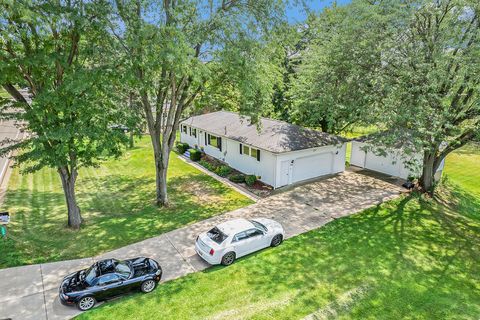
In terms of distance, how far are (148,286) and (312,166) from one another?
45.8 feet

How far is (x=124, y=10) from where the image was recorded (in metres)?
12.3

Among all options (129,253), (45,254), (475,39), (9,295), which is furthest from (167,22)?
(475,39)

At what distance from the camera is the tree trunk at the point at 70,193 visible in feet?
46.7

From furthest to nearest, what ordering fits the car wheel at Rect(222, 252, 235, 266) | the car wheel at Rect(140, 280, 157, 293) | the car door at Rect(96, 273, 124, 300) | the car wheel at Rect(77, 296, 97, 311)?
the car wheel at Rect(222, 252, 235, 266), the car wheel at Rect(140, 280, 157, 293), the car door at Rect(96, 273, 124, 300), the car wheel at Rect(77, 296, 97, 311)

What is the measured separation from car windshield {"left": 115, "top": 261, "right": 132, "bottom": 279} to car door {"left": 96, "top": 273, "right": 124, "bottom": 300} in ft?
0.53

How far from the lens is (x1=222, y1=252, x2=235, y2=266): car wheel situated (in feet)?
38.3

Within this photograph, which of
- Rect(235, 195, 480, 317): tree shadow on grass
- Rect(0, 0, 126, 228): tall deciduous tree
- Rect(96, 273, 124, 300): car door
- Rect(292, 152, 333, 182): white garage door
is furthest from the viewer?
Rect(292, 152, 333, 182): white garage door

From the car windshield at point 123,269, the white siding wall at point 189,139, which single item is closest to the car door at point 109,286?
the car windshield at point 123,269

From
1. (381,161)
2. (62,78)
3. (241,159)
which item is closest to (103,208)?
(62,78)

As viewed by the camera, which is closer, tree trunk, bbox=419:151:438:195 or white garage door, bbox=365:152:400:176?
tree trunk, bbox=419:151:438:195

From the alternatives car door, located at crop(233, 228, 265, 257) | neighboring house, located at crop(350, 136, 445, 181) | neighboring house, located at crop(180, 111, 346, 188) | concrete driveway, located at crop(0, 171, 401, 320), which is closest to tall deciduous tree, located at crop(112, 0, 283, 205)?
neighboring house, located at crop(180, 111, 346, 188)

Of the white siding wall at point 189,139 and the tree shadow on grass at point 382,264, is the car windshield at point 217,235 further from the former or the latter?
the white siding wall at point 189,139

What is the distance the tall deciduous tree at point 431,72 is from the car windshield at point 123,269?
41.9 ft

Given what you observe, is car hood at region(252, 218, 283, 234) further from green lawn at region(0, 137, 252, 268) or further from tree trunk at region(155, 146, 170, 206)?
tree trunk at region(155, 146, 170, 206)
